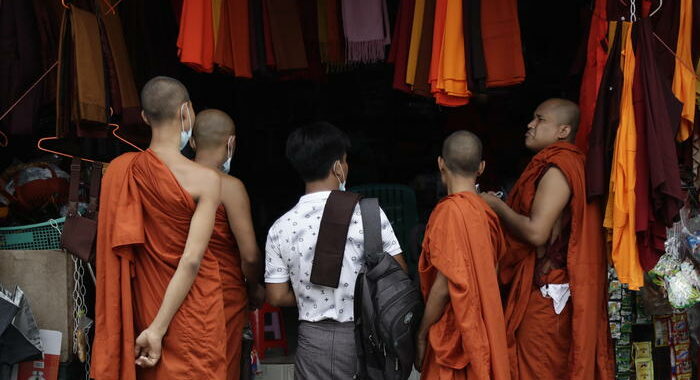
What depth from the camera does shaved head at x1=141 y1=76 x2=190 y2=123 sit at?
295 centimetres

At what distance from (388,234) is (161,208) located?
3.11 ft

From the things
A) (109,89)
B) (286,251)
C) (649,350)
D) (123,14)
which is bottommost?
(649,350)

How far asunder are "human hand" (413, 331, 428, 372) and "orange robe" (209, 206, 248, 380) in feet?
2.70

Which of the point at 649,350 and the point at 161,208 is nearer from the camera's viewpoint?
the point at 161,208

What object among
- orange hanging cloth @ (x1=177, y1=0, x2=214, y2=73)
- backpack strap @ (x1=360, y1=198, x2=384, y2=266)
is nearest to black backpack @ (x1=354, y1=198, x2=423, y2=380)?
backpack strap @ (x1=360, y1=198, x2=384, y2=266)

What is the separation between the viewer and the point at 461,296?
2.97 m

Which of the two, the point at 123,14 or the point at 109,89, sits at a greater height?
the point at 123,14

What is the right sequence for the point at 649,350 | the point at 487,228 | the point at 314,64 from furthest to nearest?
1. the point at 314,64
2. the point at 649,350
3. the point at 487,228

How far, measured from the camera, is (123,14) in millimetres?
4582

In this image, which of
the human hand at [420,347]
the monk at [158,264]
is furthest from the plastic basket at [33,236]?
the human hand at [420,347]

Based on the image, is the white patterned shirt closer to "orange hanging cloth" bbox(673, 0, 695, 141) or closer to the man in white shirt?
the man in white shirt

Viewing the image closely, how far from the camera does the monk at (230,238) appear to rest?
126 inches

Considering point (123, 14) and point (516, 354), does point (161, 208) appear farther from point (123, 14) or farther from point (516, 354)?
point (123, 14)

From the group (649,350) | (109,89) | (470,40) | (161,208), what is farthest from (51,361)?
(649,350)
